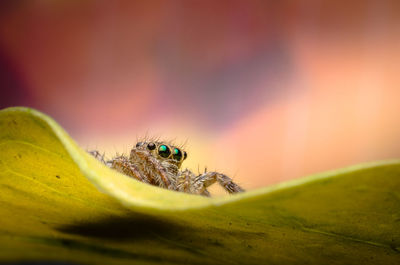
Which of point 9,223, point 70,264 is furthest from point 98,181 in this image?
point 70,264

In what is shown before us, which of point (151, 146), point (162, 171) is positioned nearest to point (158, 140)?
point (151, 146)

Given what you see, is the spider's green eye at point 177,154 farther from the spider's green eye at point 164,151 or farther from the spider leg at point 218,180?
the spider leg at point 218,180

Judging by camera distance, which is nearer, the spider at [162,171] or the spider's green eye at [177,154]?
the spider at [162,171]

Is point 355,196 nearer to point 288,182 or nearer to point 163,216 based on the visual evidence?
point 288,182

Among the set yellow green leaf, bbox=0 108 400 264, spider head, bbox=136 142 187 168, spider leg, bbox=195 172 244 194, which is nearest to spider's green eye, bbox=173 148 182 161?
spider head, bbox=136 142 187 168

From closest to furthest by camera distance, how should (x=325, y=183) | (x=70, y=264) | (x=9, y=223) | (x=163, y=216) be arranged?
1. (x=325, y=183)
2. (x=163, y=216)
3. (x=9, y=223)
4. (x=70, y=264)

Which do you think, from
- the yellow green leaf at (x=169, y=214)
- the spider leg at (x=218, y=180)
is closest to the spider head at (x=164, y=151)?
the spider leg at (x=218, y=180)
